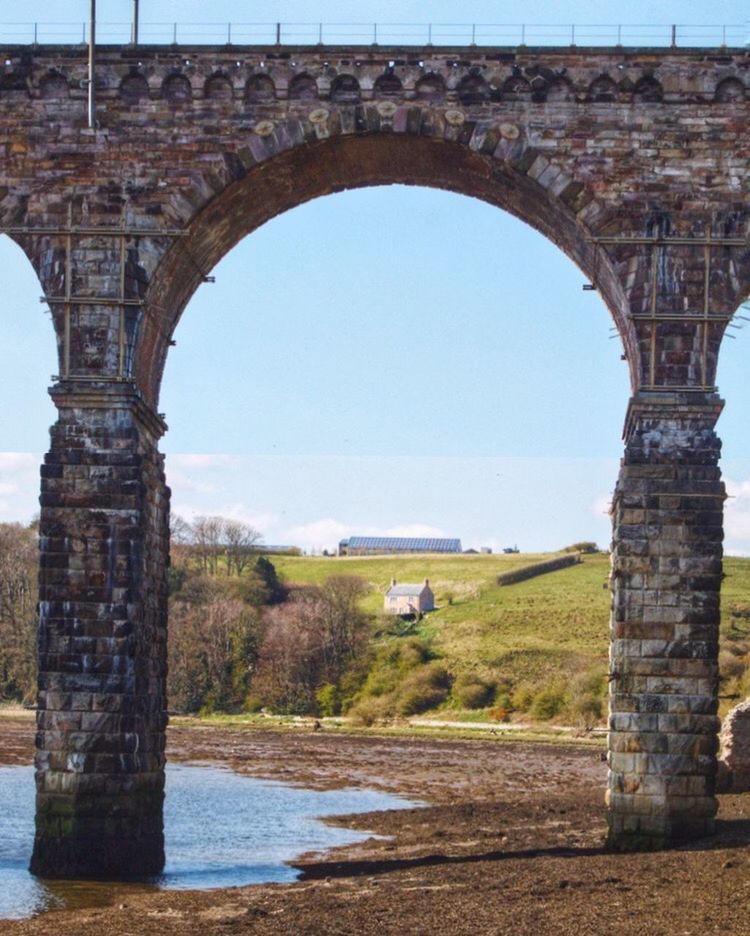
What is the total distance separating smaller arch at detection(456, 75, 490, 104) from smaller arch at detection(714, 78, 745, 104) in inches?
121

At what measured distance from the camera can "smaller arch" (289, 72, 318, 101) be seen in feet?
70.2

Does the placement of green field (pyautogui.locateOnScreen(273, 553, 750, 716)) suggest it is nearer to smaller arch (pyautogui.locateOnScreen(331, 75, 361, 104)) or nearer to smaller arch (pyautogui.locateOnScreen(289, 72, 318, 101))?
smaller arch (pyautogui.locateOnScreen(331, 75, 361, 104))

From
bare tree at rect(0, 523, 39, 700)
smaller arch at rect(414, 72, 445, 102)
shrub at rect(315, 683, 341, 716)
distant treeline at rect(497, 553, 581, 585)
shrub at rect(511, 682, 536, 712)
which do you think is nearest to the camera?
smaller arch at rect(414, 72, 445, 102)

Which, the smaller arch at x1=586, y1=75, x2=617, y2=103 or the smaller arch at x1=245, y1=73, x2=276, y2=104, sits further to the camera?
the smaller arch at x1=245, y1=73, x2=276, y2=104

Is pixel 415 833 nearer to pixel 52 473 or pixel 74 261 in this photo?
pixel 52 473

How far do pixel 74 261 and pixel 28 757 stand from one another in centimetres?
2209

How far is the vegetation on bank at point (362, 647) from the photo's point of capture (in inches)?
2333

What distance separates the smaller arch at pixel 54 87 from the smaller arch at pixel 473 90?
5.37m

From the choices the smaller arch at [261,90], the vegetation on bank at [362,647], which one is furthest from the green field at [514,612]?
the smaller arch at [261,90]

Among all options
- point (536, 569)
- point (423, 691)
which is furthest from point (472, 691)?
point (536, 569)

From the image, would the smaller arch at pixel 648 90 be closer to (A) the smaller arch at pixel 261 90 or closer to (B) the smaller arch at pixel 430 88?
(B) the smaller arch at pixel 430 88

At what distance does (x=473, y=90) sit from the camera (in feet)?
69.9

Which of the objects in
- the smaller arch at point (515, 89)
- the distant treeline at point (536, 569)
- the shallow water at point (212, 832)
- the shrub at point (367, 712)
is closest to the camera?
the shallow water at point (212, 832)

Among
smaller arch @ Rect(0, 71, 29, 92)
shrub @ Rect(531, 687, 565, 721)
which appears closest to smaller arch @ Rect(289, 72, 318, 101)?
smaller arch @ Rect(0, 71, 29, 92)
